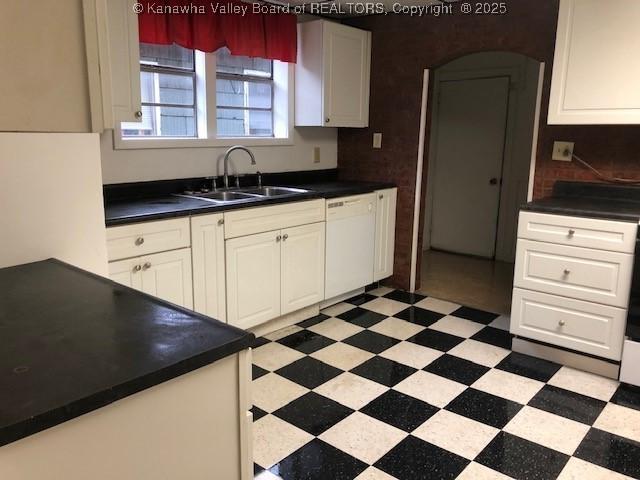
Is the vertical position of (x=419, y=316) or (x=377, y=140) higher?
(x=377, y=140)

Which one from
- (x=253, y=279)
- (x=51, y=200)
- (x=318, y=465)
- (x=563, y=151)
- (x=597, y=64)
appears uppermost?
(x=597, y=64)

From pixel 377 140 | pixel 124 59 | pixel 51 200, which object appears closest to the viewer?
pixel 51 200

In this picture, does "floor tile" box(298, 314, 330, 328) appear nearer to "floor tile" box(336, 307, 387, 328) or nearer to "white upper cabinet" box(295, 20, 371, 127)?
"floor tile" box(336, 307, 387, 328)

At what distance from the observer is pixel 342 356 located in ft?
9.71

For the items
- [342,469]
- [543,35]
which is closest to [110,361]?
[342,469]

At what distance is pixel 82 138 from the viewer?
1561mm

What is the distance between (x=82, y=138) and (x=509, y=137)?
164 inches

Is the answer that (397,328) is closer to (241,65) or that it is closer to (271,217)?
(271,217)

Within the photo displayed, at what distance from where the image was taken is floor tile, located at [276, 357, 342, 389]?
266 cm

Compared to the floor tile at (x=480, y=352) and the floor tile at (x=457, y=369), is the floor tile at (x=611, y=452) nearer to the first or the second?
the floor tile at (x=457, y=369)

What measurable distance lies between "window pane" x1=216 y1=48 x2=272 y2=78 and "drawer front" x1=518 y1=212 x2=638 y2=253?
2103mm

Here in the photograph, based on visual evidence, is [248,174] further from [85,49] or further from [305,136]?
[85,49]

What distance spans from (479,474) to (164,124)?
2.58 metres

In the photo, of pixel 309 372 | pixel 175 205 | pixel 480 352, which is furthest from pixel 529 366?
pixel 175 205
